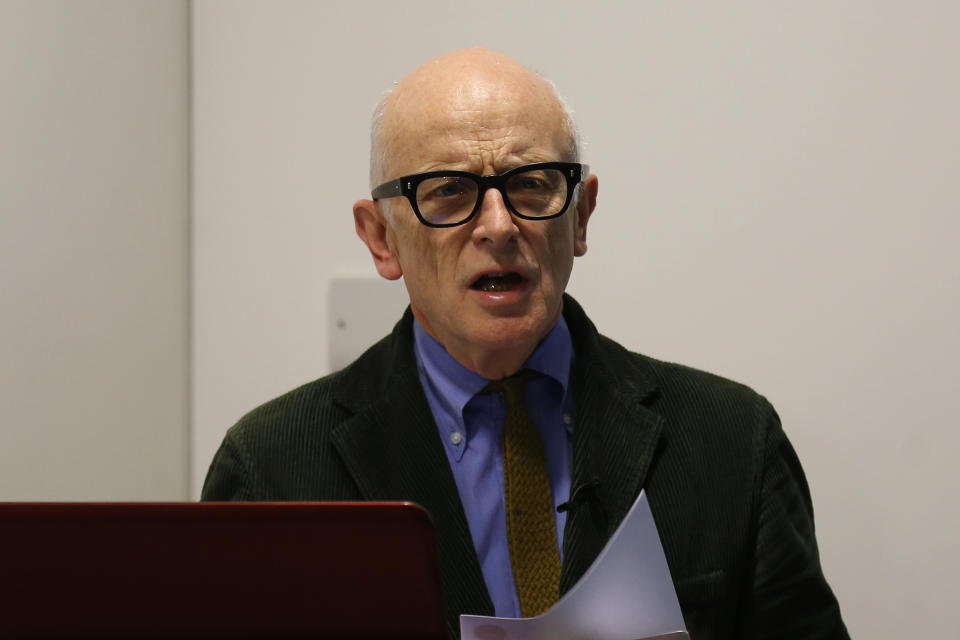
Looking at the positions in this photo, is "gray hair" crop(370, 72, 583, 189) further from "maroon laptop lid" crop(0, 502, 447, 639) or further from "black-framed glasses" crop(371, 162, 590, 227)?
"maroon laptop lid" crop(0, 502, 447, 639)

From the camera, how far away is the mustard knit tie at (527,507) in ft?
3.75

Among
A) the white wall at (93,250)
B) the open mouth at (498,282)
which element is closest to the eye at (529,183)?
the open mouth at (498,282)

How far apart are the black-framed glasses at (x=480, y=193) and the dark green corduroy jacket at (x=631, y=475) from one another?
23cm

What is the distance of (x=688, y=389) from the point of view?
1.32 meters

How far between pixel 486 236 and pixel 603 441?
306 mm

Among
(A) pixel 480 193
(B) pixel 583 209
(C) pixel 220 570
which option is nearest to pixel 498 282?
(A) pixel 480 193

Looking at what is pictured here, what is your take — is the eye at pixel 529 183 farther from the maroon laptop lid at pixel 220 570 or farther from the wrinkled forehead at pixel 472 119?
the maroon laptop lid at pixel 220 570

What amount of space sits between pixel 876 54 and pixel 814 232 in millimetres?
309

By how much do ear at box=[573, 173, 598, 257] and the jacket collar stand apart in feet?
0.38

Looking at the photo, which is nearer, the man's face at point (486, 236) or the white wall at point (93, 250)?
the man's face at point (486, 236)

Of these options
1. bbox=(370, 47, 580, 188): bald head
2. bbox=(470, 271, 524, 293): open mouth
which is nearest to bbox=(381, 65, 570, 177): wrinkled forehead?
bbox=(370, 47, 580, 188): bald head

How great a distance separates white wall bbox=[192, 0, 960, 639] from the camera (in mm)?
1564

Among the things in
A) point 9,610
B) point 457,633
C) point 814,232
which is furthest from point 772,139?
point 9,610

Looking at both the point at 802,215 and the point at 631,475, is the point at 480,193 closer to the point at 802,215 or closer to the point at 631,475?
the point at 631,475
